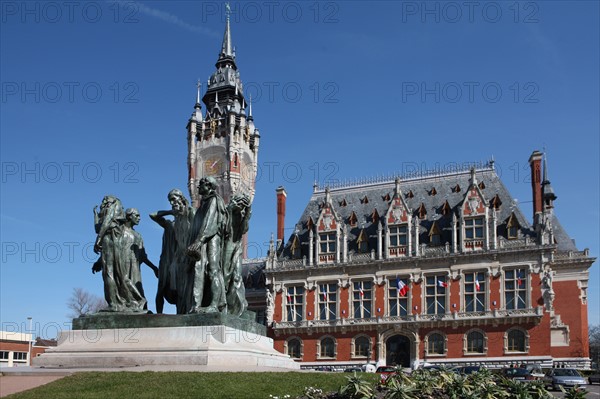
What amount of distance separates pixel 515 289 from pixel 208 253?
35498mm

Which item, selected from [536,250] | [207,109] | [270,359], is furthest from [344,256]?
[207,109]

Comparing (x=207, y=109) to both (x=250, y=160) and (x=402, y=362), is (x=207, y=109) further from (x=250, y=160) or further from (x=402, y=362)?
(x=402, y=362)

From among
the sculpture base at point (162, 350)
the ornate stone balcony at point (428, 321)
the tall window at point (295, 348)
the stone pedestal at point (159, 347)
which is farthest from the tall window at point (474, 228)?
the sculpture base at point (162, 350)

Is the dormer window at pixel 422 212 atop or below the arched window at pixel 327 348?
atop

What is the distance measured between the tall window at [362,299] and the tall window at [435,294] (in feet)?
14.2

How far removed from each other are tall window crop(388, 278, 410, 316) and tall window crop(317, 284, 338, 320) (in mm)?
4302

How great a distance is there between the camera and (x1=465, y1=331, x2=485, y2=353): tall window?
44.6m

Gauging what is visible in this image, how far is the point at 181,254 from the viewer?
13594 mm

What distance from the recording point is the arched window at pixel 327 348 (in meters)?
48.8

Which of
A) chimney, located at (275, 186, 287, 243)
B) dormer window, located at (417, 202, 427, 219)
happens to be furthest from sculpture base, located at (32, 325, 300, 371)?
chimney, located at (275, 186, 287, 243)

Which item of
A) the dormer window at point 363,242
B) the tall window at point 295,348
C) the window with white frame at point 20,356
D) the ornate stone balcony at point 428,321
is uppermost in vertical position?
the dormer window at point 363,242

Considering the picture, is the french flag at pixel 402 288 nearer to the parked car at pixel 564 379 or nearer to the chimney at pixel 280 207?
the chimney at pixel 280 207

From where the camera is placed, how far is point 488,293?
4478cm

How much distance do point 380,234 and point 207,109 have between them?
4845 cm
